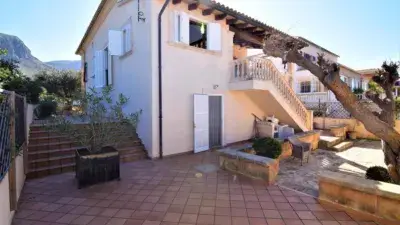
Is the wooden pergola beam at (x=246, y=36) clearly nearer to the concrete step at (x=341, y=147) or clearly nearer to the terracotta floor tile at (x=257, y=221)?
the concrete step at (x=341, y=147)

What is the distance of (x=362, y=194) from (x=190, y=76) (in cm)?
605

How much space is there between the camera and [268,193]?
4570 mm

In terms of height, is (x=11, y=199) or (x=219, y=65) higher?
(x=219, y=65)

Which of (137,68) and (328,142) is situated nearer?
(137,68)

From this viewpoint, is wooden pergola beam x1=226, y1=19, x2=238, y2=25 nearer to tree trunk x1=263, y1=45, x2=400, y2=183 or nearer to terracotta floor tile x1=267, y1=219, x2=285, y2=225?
tree trunk x1=263, y1=45, x2=400, y2=183

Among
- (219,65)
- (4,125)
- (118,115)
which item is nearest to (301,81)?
(219,65)

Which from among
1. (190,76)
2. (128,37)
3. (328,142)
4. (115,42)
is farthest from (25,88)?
(328,142)

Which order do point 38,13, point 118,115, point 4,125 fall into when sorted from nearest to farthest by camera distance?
point 4,125 → point 118,115 → point 38,13

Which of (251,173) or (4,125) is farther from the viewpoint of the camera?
Result: (251,173)

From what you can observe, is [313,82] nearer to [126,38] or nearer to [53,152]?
[126,38]

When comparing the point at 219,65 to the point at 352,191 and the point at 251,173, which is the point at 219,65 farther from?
the point at 352,191

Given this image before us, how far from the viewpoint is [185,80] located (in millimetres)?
7961

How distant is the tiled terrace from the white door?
2.62 meters

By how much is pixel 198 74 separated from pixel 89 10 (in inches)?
316
